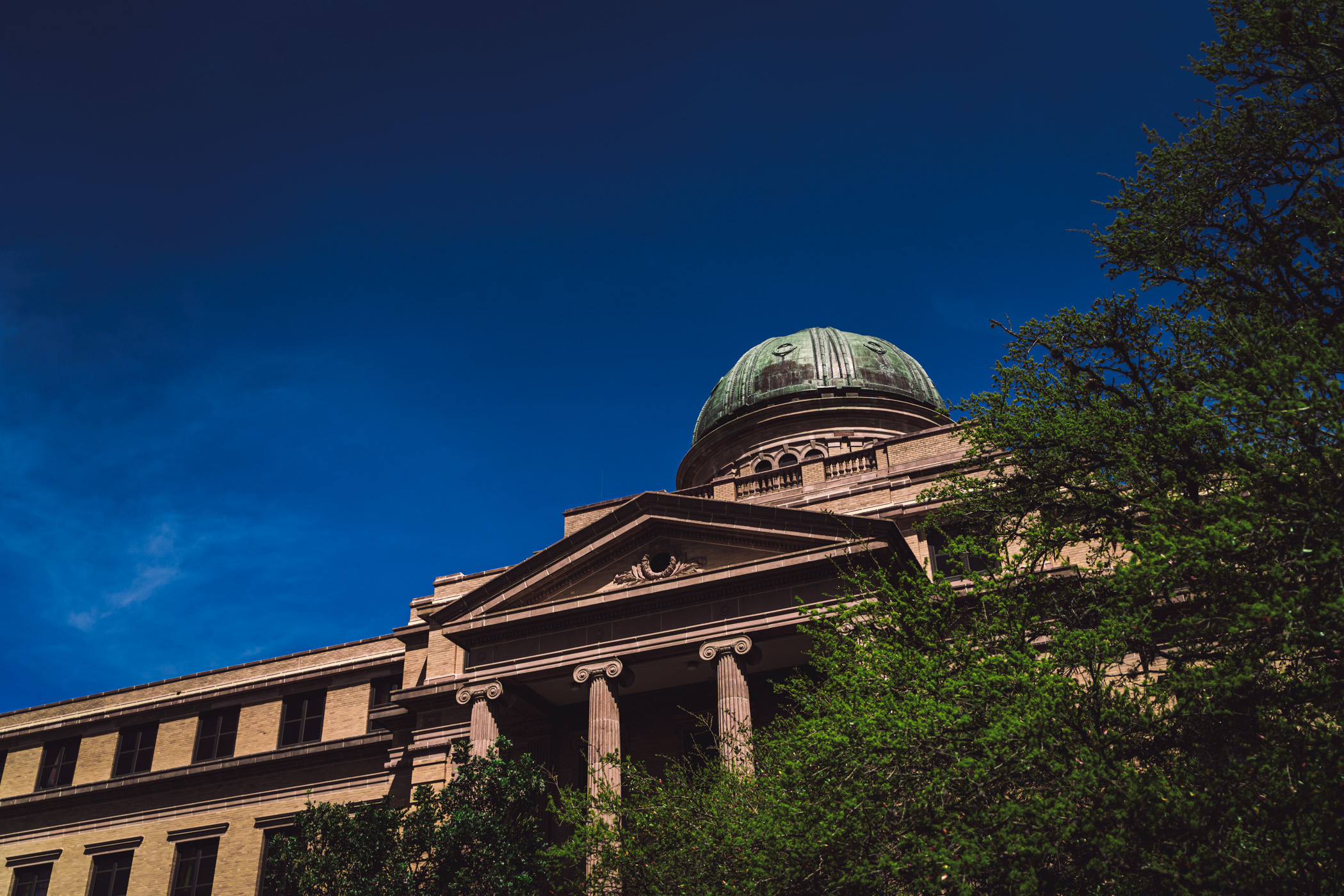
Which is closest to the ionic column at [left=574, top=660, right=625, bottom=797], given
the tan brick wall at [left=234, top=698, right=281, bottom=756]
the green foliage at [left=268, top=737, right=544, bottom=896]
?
the green foliage at [left=268, top=737, right=544, bottom=896]

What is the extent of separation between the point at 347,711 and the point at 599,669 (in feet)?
42.6

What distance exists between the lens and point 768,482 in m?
33.1

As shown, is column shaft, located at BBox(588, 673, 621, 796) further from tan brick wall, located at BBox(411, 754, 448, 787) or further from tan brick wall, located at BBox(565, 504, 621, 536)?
tan brick wall, located at BBox(565, 504, 621, 536)

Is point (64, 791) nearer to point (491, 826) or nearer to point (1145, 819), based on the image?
point (491, 826)

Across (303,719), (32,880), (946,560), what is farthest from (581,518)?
(32,880)

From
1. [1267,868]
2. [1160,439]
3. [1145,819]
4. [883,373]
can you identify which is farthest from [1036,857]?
[883,373]

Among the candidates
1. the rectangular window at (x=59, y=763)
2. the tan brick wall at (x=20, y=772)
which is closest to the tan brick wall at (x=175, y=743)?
the rectangular window at (x=59, y=763)

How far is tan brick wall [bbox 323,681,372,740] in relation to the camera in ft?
118

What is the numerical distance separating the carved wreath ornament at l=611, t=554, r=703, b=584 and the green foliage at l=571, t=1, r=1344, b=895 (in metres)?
6.81

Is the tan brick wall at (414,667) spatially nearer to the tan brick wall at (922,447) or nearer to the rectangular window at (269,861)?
the rectangular window at (269,861)

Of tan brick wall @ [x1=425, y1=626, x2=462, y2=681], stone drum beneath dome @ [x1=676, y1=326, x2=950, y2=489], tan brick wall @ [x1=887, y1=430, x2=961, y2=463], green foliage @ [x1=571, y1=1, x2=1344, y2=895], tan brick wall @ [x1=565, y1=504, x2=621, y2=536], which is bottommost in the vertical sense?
green foliage @ [x1=571, y1=1, x2=1344, y2=895]

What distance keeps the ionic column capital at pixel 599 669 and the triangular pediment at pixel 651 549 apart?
167cm

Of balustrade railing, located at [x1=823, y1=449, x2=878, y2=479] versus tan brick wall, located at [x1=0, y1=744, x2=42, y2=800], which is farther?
tan brick wall, located at [x1=0, y1=744, x2=42, y2=800]

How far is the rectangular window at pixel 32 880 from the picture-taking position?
37094 mm
